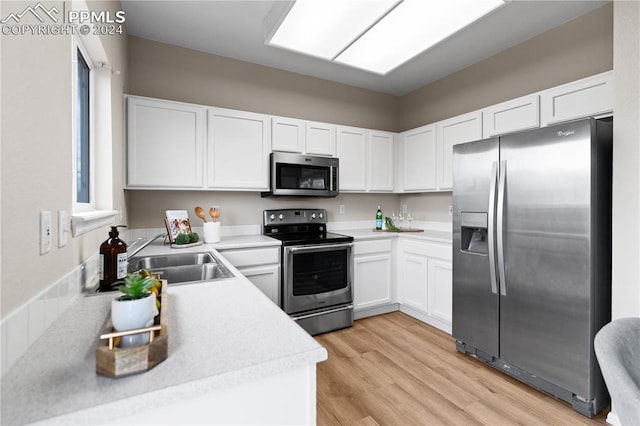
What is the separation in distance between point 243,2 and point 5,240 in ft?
7.72

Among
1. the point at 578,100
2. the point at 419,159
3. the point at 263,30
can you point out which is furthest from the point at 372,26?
the point at 419,159

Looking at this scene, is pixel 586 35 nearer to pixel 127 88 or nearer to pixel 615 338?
pixel 615 338

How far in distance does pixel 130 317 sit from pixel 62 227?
21.2 inches

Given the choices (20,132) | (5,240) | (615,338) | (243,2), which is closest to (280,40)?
(243,2)

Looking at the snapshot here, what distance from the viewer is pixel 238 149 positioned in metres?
2.89

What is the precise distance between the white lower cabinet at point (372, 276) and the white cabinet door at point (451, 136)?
0.90m

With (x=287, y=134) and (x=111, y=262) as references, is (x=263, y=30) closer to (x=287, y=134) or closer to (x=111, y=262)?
(x=287, y=134)

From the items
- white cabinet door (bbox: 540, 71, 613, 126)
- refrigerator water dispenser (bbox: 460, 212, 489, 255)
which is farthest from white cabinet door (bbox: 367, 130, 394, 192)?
white cabinet door (bbox: 540, 71, 613, 126)

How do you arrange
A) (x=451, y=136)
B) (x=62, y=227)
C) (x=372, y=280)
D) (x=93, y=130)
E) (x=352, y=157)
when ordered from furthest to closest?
(x=352, y=157) < (x=372, y=280) < (x=451, y=136) < (x=93, y=130) < (x=62, y=227)

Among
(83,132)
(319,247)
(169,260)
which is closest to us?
(83,132)

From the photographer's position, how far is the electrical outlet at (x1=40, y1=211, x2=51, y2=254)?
2.76 feet

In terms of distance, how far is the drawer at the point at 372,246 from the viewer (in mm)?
3168

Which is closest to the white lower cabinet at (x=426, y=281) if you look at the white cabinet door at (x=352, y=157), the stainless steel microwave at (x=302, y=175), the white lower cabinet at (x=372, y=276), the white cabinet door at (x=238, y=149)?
the white lower cabinet at (x=372, y=276)

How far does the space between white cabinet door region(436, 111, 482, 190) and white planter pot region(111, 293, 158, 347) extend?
3039mm
